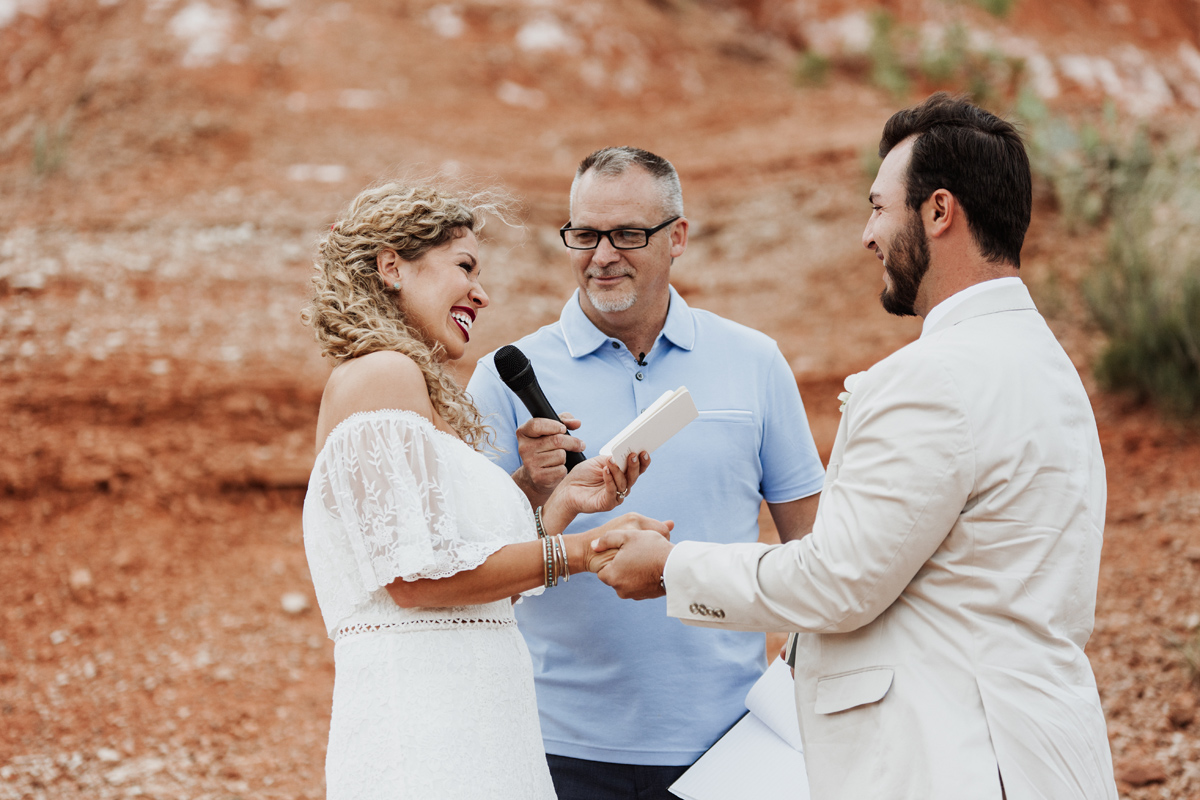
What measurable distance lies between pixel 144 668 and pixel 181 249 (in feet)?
19.8

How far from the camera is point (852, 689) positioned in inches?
90.4

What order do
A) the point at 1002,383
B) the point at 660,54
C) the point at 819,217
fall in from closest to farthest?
1. the point at 1002,383
2. the point at 819,217
3. the point at 660,54

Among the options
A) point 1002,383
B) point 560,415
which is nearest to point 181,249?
point 560,415

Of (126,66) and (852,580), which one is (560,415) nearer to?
(852,580)

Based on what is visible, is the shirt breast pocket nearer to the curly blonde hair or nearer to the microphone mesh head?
the microphone mesh head

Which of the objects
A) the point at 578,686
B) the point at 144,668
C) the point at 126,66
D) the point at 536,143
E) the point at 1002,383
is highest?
the point at 126,66

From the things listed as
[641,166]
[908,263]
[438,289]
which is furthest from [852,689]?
[641,166]

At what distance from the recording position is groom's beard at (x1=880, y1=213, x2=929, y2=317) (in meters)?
2.50

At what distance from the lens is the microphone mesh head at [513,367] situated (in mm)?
3104

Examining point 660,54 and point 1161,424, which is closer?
point 1161,424

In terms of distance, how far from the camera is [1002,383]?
2219 mm

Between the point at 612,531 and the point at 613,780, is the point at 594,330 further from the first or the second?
the point at 613,780

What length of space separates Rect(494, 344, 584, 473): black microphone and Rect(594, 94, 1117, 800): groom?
858mm

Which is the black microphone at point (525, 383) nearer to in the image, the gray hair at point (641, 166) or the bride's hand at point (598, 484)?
the bride's hand at point (598, 484)
